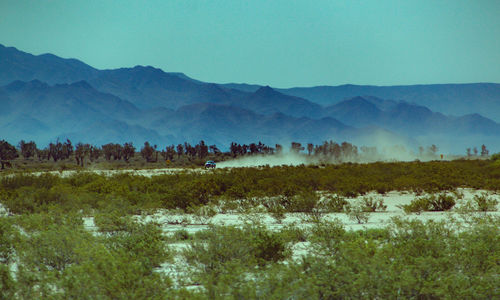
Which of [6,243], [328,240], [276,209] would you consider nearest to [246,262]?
[328,240]

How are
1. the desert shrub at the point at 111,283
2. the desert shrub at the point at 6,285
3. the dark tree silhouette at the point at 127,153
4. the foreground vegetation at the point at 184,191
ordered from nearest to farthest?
1. the desert shrub at the point at 111,283
2. the desert shrub at the point at 6,285
3. the foreground vegetation at the point at 184,191
4. the dark tree silhouette at the point at 127,153

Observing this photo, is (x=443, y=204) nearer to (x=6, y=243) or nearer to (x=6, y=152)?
(x=6, y=243)

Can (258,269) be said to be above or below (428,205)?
above

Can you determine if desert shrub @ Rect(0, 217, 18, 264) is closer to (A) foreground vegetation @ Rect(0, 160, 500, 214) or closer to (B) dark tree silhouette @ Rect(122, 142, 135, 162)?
(A) foreground vegetation @ Rect(0, 160, 500, 214)

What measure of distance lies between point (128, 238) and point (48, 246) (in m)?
1.49

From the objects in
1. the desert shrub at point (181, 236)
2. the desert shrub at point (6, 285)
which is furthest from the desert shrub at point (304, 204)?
the desert shrub at point (6, 285)

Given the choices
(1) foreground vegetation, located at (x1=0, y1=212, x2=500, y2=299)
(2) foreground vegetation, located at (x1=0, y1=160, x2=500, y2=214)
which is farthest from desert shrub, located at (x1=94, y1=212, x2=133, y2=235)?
(2) foreground vegetation, located at (x1=0, y1=160, x2=500, y2=214)

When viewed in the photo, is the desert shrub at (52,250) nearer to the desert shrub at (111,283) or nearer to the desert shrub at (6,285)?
the desert shrub at (6,285)

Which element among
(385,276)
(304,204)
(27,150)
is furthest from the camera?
(27,150)

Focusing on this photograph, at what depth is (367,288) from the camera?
6.82 meters

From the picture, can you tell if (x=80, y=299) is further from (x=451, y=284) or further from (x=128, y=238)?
(x=451, y=284)

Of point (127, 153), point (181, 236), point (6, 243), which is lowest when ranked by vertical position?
point (181, 236)

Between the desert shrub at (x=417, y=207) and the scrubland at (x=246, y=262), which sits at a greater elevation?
the scrubland at (x=246, y=262)

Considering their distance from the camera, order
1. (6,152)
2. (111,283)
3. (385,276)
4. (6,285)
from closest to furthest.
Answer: (111,283), (385,276), (6,285), (6,152)
